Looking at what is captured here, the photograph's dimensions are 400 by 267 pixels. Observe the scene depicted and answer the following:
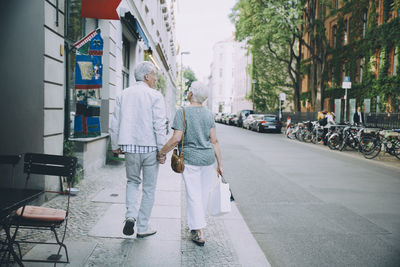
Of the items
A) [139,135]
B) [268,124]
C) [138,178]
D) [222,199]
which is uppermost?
[139,135]

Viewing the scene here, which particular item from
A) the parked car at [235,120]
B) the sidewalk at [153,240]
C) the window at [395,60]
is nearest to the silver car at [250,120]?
the parked car at [235,120]

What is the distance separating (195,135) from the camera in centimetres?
424

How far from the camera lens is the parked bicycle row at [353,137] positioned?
1352 cm

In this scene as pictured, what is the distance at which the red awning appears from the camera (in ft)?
26.5

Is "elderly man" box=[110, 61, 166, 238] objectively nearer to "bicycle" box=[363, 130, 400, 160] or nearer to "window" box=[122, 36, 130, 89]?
"window" box=[122, 36, 130, 89]

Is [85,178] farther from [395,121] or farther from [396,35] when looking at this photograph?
[396,35]

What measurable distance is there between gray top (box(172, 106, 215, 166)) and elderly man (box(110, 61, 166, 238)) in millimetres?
247

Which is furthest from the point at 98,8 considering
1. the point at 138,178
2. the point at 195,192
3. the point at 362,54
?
the point at 362,54

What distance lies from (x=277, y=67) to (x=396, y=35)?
23.6 meters

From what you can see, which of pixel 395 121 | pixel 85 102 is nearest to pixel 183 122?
pixel 85 102

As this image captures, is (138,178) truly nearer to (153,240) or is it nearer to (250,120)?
(153,240)

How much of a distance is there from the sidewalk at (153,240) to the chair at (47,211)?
27cm

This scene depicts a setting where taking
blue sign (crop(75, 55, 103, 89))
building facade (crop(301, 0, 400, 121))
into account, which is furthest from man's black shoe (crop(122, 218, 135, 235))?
building facade (crop(301, 0, 400, 121))

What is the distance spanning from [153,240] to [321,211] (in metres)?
2.96
